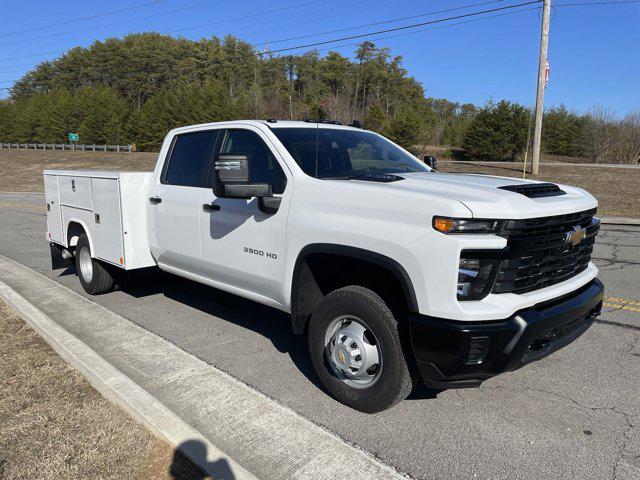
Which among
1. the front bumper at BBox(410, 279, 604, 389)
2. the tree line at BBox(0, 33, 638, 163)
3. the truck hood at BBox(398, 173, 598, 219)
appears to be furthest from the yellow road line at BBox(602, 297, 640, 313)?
the tree line at BBox(0, 33, 638, 163)

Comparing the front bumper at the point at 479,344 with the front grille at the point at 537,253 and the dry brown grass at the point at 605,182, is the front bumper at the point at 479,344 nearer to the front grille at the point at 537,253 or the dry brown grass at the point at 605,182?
the front grille at the point at 537,253

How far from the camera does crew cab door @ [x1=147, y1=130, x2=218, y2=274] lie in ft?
15.9

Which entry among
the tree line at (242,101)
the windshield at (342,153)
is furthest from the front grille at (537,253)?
the tree line at (242,101)

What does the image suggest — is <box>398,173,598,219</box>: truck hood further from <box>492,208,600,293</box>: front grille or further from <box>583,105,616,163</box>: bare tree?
<box>583,105,616,163</box>: bare tree

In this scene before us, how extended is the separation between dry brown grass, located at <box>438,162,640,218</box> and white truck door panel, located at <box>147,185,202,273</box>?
1330 centimetres

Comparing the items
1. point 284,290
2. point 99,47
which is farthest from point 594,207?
point 99,47

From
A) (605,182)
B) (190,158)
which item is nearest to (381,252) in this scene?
(190,158)

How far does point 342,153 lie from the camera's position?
4418 millimetres

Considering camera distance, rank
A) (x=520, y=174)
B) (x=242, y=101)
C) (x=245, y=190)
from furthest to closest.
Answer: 1. (x=242, y=101)
2. (x=520, y=174)
3. (x=245, y=190)

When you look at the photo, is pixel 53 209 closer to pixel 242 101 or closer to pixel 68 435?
pixel 68 435

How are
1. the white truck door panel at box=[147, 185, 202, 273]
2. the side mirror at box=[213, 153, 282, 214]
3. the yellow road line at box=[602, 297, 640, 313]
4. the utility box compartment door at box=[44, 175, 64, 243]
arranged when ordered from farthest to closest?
the utility box compartment door at box=[44, 175, 64, 243] → the yellow road line at box=[602, 297, 640, 313] → the white truck door panel at box=[147, 185, 202, 273] → the side mirror at box=[213, 153, 282, 214]

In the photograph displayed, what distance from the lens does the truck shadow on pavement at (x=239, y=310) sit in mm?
4406

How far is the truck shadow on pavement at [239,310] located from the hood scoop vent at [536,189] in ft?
5.23

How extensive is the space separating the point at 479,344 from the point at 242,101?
6211 cm
